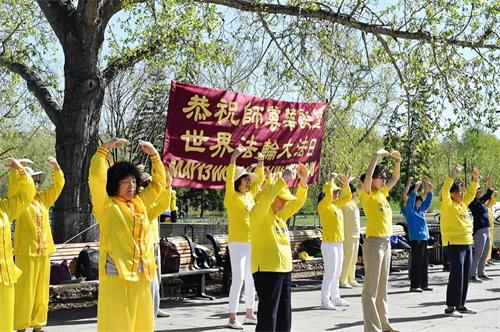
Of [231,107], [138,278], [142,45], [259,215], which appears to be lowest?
[138,278]

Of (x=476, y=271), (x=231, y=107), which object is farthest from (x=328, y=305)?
(x=476, y=271)

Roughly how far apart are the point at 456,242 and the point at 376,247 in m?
2.35

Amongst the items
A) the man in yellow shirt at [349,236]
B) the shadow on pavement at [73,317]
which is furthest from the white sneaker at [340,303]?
the shadow on pavement at [73,317]

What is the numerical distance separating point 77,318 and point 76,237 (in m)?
2.86

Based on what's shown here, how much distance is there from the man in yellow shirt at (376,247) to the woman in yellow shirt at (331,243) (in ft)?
7.54

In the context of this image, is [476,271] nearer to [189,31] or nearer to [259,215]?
[189,31]

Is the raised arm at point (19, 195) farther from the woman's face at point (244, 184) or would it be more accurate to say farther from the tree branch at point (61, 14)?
the tree branch at point (61, 14)

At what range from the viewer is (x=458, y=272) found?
10438mm

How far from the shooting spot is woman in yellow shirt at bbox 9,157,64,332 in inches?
337

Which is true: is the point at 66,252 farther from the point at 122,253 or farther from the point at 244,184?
the point at 122,253

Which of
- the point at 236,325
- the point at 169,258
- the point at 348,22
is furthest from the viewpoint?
the point at 348,22

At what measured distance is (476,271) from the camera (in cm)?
1548

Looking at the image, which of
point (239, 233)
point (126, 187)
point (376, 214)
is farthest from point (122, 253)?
point (239, 233)

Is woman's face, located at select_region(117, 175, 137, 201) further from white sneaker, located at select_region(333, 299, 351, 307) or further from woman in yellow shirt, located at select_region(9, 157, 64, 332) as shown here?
white sneaker, located at select_region(333, 299, 351, 307)
